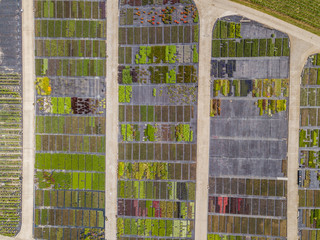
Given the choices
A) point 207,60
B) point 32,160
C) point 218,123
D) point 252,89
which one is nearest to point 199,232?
point 218,123

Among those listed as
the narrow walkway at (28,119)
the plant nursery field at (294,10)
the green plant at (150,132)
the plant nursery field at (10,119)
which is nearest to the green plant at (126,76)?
the green plant at (150,132)

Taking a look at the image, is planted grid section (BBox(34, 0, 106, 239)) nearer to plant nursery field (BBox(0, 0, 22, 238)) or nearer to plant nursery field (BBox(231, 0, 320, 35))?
plant nursery field (BBox(0, 0, 22, 238))

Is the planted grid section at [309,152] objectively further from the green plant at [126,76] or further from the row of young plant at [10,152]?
the row of young plant at [10,152]

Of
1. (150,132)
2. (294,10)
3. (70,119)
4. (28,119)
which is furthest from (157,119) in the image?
(294,10)

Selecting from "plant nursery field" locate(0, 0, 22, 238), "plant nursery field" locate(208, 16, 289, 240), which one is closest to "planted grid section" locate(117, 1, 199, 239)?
"plant nursery field" locate(208, 16, 289, 240)

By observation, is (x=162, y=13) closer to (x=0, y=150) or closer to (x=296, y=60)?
(x=296, y=60)
